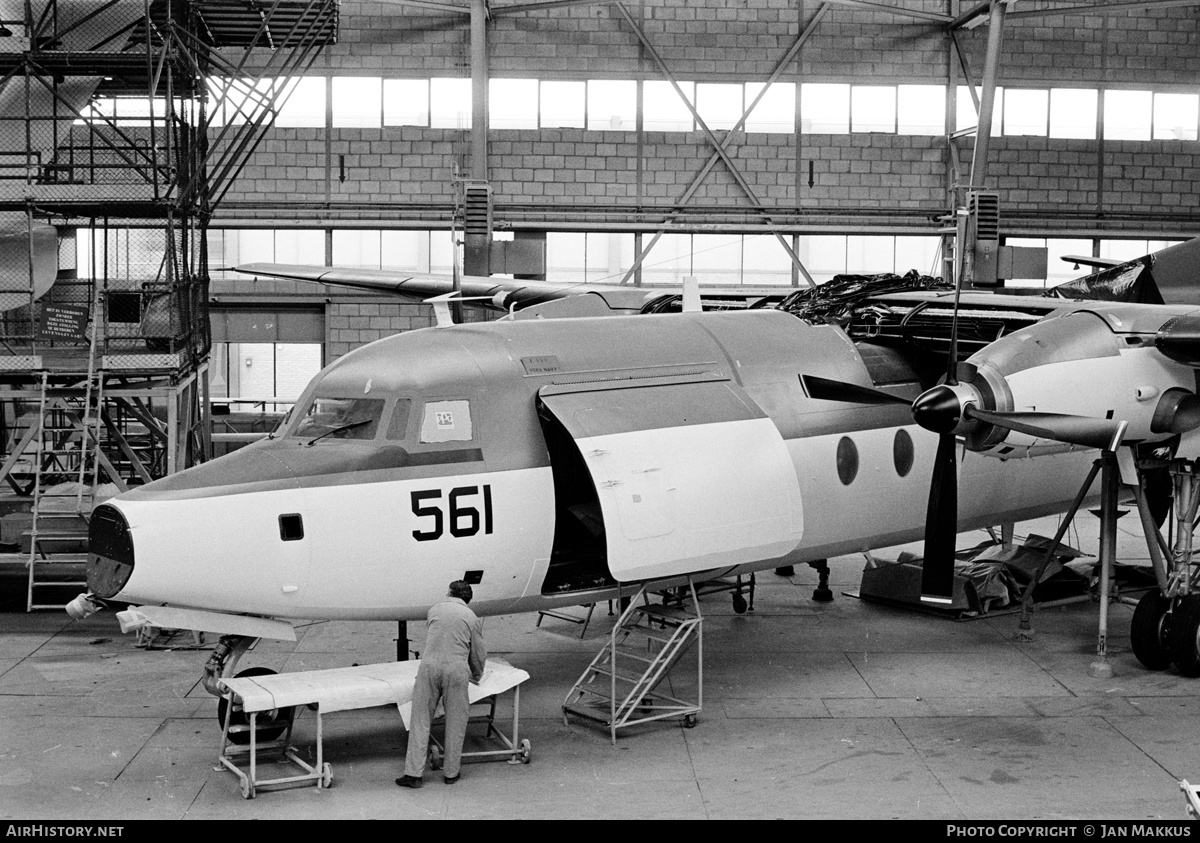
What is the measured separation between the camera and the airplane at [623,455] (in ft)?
41.0

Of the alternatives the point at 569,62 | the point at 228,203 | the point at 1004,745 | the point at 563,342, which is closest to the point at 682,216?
the point at 569,62

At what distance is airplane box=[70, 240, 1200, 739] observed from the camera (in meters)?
12.5

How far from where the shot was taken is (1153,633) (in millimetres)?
15938

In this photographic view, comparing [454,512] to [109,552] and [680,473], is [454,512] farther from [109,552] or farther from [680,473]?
[109,552]

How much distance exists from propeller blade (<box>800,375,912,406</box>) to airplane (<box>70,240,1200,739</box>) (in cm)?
5

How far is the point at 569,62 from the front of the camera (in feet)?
122

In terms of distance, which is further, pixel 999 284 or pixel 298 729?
pixel 999 284

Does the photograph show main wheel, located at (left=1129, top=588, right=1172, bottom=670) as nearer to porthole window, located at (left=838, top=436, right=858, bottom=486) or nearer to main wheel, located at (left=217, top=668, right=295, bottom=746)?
porthole window, located at (left=838, top=436, right=858, bottom=486)

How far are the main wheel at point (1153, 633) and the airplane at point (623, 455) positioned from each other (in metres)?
0.03

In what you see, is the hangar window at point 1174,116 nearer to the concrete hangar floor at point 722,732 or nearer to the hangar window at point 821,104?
the hangar window at point 821,104

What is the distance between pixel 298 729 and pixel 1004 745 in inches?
289

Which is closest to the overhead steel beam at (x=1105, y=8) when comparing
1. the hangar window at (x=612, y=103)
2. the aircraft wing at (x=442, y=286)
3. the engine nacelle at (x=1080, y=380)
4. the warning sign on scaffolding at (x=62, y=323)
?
the hangar window at (x=612, y=103)
